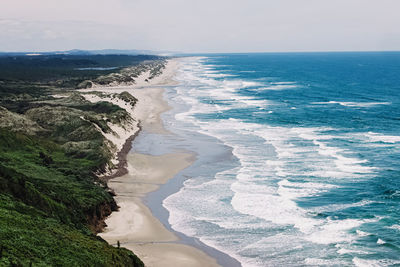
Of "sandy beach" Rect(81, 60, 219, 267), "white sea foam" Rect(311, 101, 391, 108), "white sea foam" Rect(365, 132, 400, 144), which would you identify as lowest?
"sandy beach" Rect(81, 60, 219, 267)

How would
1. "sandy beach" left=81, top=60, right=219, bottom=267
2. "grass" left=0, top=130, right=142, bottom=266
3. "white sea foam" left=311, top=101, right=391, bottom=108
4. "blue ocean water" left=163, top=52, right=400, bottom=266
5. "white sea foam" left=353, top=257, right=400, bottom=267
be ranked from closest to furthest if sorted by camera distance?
"grass" left=0, top=130, right=142, bottom=266 → "white sea foam" left=353, top=257, right=400, bottom=267 → "sandy beach" left=81, top=60, right=219, bottom=267 → "blue ocean water" left=163, top=52, right=400, bottom=266 → "white sea foam" left=311, top=101, right=391, bottom=108

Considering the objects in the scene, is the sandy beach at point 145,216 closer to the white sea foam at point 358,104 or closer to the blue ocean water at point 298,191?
the blue ocean water at point 298,191

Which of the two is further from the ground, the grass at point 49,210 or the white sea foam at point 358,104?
the white sea foam at point 358,104

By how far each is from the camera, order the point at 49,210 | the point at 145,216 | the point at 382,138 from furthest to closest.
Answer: the point at 382,138 → the point at 145,216 → the point at 49,210

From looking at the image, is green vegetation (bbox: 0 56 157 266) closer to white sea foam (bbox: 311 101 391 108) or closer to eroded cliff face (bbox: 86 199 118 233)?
eroded cliff face (bbox: 86 199 118 233)

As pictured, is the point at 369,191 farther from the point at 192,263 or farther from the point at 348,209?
the point at 192,263

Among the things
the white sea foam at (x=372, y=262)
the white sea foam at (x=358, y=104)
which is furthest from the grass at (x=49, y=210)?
the white sea foam at (x=358, y=104)

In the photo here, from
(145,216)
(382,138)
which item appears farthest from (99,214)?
(382,138)

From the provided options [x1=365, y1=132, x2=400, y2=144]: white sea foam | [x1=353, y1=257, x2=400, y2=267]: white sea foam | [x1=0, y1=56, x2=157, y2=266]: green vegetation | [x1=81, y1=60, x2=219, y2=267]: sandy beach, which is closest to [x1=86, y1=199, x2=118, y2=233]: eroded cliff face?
[x1=0, y1=56, x2=157, y2=266]: green vegetation

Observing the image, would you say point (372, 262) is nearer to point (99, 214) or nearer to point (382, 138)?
point (99, 214)

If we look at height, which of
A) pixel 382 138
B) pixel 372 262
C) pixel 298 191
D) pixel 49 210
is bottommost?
pixel 372 262
